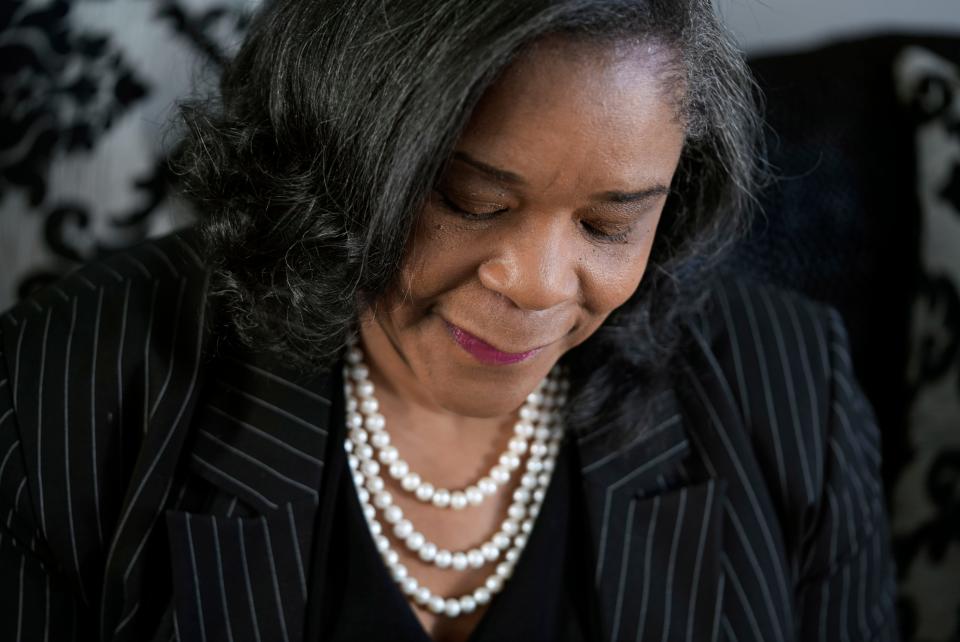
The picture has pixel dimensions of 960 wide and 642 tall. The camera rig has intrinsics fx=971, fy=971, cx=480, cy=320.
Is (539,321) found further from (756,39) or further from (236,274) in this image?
(756,39)

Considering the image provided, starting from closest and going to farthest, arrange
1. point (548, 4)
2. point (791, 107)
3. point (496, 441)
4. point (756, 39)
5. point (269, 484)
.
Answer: point (548, 4)
point (269, 484)
point (496, 441)
point (791, 107)
point (756, 39)

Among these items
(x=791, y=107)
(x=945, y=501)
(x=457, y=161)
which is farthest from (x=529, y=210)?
(x=945, y=501)

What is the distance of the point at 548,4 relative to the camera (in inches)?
26.0

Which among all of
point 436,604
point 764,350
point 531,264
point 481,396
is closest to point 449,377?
point 481,396

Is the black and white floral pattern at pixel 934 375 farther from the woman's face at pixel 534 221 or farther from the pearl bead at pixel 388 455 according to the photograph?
the pearl bead at pixel 388 455

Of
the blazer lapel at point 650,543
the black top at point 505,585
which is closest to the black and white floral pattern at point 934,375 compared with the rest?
the blazer lapel at point 650,543

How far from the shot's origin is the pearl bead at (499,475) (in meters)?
1.01

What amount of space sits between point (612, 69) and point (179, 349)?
49cm

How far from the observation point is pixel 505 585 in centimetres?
99

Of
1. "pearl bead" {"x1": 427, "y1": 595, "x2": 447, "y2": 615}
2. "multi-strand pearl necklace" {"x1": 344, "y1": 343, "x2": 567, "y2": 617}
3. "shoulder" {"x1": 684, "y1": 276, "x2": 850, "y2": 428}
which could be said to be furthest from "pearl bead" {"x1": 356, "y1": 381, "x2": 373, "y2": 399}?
"shoulder" {"x1": 684, "y1": 276, "x2": 850, "y2": 428}

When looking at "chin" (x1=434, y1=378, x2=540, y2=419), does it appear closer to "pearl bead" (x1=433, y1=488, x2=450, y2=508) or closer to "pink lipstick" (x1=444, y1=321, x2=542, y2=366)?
"pink lipstick" (x1=444, y1=321, x2=542, y2=366)

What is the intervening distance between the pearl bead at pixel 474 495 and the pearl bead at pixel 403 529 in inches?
2.7

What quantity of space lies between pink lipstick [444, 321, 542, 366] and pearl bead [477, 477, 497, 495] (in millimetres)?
225

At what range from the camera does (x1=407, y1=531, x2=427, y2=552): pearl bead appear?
0.97 metres
